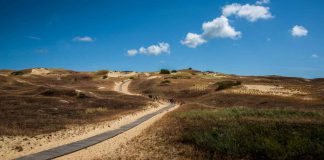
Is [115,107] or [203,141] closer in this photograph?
[203,141]

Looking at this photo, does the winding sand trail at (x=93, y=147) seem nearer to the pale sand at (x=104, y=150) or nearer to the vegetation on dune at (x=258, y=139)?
the pale sand at (x=104, y=150)

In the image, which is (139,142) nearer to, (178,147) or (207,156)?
(178,147)

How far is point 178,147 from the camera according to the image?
19062mm

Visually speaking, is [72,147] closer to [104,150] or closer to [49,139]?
[104,150]

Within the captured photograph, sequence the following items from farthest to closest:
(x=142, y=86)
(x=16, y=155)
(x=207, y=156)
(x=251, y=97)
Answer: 1. (x=142, y=86)
2. (x=251, y=97)
3. (x=16, y=155)
4. (x=207, y=156)

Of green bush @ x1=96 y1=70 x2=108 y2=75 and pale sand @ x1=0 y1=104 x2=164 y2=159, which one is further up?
green bush @ x1=96 y1=70 x2=108 y2=75

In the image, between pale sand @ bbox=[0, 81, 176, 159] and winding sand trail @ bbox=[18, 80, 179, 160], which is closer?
winding sand trail @ bbox=[18, 80, 179, 160]

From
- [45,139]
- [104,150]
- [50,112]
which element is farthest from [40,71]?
[104,150]

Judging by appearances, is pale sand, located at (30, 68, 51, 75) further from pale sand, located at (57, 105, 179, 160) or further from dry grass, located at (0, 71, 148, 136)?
pale sand, located at (57, 105, 179, 160)

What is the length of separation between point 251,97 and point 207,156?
134 ft

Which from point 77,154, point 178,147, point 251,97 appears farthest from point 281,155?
point 251,97

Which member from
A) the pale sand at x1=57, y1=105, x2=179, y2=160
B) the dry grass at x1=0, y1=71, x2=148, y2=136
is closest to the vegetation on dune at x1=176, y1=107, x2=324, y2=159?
the pale sand at x1=57, y1=105, x2=179, y2=160

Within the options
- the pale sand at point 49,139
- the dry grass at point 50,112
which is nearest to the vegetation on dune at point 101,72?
the dry grass at point 50,112

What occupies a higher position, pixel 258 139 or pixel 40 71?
pixel 40 71
